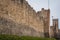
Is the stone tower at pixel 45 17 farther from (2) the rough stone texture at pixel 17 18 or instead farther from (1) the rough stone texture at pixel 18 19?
(2) the rough stone texture at pixel 17 18

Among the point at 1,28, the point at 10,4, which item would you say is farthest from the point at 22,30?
the point at 1,28

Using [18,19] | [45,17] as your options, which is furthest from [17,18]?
[45,17]

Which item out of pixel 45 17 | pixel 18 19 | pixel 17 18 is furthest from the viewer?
pixel 45 17

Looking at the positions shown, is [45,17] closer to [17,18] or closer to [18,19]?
[18,19]

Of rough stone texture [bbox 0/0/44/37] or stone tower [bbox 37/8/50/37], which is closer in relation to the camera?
rough stone texture [bbox 0/0/44/37]

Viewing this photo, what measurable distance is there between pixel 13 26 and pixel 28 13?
12.8 ft

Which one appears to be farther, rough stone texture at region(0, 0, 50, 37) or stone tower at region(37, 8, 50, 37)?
stone tower at region(37, 8, 50, 37)

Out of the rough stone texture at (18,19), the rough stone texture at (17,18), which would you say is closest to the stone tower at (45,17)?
the rough stone texture at (18,19)

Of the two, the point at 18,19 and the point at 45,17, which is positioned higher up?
the point at 45,17

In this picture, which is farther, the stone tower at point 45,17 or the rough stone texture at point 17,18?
the stone tower at point 45,17

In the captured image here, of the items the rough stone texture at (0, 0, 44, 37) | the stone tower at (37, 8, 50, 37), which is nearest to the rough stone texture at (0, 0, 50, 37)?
the rough stone texture at (0, 0, 44, 37)

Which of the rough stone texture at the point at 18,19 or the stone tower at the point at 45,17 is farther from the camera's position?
the stone tower at the point at 45,17

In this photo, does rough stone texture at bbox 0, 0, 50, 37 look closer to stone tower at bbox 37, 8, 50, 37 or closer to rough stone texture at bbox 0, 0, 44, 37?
rough stone texture at bbox 0, 0, 44, 37

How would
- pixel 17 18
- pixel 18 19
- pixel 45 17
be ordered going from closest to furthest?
pixel 17 18
pixel 18 19
pixel 45 17
